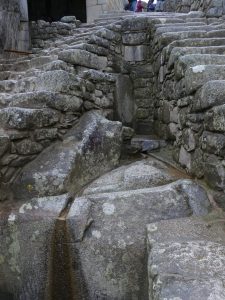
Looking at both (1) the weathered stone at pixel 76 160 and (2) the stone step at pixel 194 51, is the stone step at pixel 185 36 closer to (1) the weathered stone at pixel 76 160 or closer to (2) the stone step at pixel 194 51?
(2) the stone step at pixel 194 51

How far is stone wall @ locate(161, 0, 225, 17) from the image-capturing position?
5223 millimetres

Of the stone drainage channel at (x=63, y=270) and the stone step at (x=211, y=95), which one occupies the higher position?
the stone step at (x=211, y=95)

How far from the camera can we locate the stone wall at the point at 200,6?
17.1ft

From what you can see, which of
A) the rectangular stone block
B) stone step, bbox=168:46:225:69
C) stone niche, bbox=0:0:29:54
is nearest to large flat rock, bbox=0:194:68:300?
stone step, bbox=168:46:225:69

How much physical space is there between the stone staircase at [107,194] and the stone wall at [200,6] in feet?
7.51

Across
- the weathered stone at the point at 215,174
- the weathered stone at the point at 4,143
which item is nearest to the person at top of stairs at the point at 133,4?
the weathered stone at the point at 4,143

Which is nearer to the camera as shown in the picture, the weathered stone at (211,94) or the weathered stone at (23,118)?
the weathered stone at (211,94)

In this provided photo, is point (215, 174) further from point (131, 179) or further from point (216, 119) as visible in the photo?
point (131, 179)

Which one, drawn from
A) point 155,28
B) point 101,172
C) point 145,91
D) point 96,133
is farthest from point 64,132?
point 155,28

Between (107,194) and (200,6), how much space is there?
16.0ft

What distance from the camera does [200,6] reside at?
5898 mm

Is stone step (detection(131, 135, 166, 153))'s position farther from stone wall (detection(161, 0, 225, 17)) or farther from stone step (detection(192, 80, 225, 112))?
stone wall (detection(161, 0, 225, 17))

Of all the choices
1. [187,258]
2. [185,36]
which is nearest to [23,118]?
[187,258]

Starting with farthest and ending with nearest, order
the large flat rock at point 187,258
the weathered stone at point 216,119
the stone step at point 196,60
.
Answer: the stone step at point 196,60, the weathered stone at point 216,119, the large flat rock at point 187,258
